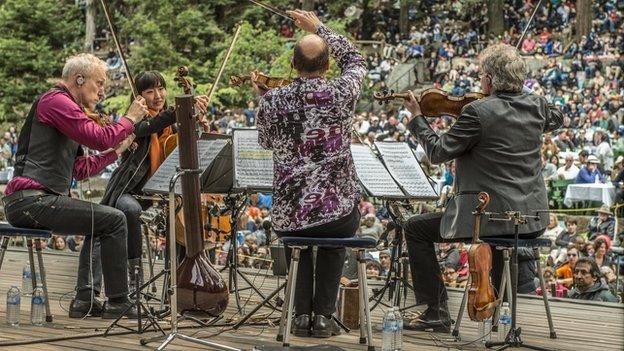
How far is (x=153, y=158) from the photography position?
298 inches

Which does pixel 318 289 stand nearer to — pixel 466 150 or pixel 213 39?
pixel 466 150

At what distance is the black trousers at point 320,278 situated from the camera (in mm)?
6055

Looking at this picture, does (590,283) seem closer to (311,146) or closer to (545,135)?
(311,146)

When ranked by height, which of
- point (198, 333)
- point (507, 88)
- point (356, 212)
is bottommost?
point (198, 333)

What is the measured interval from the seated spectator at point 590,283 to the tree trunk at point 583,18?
771 inches

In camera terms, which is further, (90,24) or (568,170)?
(90,24)

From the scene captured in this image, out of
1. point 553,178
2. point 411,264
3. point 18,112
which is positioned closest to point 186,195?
point 411,264

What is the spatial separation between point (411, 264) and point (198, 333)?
124cm

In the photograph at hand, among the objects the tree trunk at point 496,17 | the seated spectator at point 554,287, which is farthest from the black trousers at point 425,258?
the tree trunk at point 496,17

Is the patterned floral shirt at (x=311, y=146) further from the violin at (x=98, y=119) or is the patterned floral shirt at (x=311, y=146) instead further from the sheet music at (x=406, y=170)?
the violin at (x=98, y=119)

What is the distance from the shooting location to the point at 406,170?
665cm

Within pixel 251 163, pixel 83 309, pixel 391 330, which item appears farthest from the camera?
pixel 83 309

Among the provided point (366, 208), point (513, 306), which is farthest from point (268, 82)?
point (366, 208)

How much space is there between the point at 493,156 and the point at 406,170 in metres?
0.66
